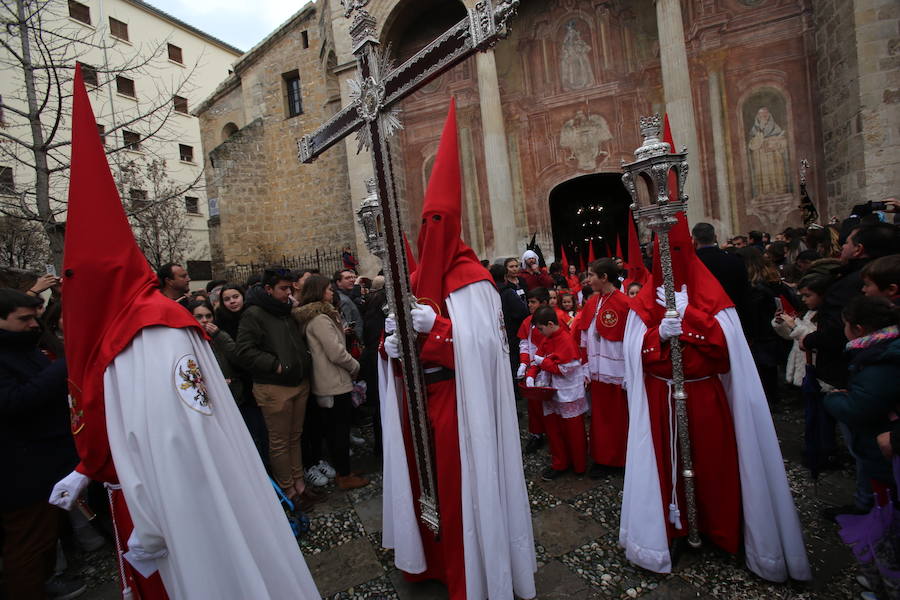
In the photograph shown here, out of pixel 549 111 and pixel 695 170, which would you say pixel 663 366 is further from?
pixel 549 111

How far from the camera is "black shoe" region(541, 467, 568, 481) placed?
441 cm

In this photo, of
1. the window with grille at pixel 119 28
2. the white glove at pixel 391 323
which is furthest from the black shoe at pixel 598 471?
the window with grille at pixel 119 28

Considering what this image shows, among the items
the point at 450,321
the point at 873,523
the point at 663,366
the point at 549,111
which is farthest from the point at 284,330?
the point at 549,111

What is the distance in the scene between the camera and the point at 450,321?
269cm

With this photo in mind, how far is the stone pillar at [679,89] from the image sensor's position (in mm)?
11172

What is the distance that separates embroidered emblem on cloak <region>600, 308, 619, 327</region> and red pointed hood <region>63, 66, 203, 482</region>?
137 inches

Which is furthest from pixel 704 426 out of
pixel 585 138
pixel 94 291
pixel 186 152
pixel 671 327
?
pixel 186 152

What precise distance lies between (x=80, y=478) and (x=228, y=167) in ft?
57.6

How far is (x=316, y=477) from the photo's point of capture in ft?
15.8

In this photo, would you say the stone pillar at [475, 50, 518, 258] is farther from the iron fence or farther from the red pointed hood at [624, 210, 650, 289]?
the red pointed hood at [624, 210, 650, 289]

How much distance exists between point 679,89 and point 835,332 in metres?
9.86

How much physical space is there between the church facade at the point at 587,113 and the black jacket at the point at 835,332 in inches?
347

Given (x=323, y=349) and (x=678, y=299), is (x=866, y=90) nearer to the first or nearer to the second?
(x=678, y=299)

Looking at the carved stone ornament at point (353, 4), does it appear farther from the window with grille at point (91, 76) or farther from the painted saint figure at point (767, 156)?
the painted saint figure at point (767, 156)
